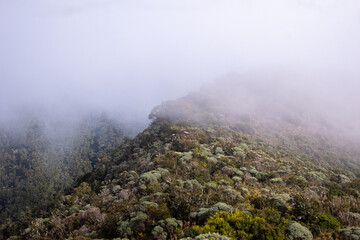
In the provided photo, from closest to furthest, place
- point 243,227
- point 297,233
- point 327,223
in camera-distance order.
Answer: point 297,233, point 243,227, point 327,223

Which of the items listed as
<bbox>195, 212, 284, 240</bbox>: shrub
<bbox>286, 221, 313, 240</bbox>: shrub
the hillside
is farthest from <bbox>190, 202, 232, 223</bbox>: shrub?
<bbox>286, 221, 313, 240</bbox>: shrub

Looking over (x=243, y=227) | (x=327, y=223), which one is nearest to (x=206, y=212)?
(x=243, y=227)

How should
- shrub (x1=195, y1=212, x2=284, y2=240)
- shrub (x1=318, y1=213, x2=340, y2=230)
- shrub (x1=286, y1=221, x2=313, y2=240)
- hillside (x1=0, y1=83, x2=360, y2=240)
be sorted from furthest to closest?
shrub (x1=318, y1=213, x2=340, y2=230), hillside (x1=0, y1=83, x2=360, y2=240), shrub (x1=286, y1=221, x2=313, y2=240), shrub (x1=195, y1=212, x2=284, y2=240)

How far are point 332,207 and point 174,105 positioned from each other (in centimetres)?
4328

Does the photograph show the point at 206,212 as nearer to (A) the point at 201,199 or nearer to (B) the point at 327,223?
(A) the point at 201,199

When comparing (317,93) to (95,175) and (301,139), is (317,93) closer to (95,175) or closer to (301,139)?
(301,139)

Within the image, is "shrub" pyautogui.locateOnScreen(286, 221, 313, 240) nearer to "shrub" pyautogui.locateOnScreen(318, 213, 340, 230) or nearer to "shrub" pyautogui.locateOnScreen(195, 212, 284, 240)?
"shrub" pyautogui.locateOnScreen(195, 212, 284, 240)

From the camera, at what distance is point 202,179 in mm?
17094

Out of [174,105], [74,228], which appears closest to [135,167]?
[74,228]

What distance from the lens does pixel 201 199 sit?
12.4 m

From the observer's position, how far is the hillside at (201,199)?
9805 millimetres

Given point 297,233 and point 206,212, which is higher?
point 206,212

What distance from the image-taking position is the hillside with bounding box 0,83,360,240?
980 centimetres

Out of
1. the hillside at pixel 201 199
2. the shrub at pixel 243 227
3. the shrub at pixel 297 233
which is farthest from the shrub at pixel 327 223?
the shrub at pixel 243 227
